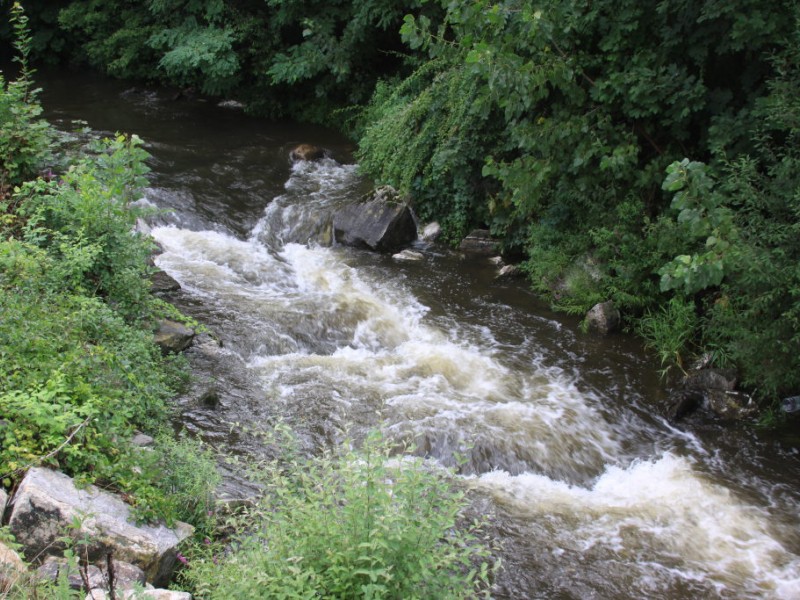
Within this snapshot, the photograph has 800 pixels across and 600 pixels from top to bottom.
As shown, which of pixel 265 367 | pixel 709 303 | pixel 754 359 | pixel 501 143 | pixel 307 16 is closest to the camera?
pixel 754 359

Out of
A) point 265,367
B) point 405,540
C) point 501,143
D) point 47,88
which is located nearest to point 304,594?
point 405,540

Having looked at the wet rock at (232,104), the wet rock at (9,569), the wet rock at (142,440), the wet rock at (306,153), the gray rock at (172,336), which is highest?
the wet rock at (9,569)

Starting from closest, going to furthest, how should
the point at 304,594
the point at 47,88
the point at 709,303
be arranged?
the point at 304,594 < the point at 709,303 < the point at 47,88

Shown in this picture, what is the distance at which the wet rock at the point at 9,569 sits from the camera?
3.01 m

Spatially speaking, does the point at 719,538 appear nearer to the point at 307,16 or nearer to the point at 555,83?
the point at 555,83

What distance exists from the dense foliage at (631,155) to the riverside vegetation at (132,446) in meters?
3.53

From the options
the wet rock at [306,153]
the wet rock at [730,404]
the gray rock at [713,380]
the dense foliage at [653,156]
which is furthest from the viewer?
the wet rock at [306,153]

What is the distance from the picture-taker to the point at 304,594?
2.85m

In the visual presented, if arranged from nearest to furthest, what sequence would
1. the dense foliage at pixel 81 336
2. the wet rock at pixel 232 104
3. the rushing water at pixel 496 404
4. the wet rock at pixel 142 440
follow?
the dense foliage at pixel 81 336 → the wet rock at pixel 142 440 → the rushing water at pixel 496 404 → the wet rock at pixel 232 104

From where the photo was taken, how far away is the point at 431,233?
34.6 feet

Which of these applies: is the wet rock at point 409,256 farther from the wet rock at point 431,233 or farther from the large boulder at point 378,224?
the wet rock at point 431,233

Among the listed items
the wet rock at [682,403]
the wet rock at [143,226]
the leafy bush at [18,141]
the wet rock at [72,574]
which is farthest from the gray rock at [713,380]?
the leafy bush at [18,141]

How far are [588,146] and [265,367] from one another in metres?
4.58

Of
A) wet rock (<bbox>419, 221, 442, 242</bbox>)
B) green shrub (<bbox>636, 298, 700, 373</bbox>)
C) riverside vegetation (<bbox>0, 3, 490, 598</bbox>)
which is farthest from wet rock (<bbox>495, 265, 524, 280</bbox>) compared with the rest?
riverside vegetation (<bbox>0, 3, 490, 598</bbox>)
